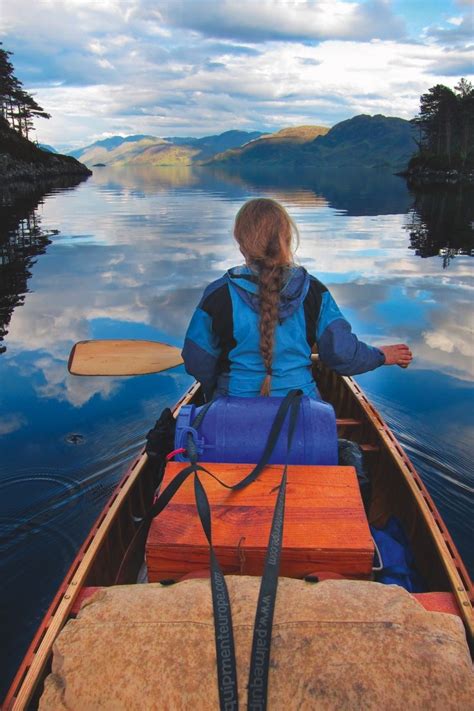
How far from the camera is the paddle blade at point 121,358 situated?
806 centimetres

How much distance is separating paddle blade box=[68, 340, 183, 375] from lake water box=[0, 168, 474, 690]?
946 millimetres

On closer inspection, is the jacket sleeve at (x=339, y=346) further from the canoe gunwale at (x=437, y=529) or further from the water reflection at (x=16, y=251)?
the water reflection at (x=16, y=251)

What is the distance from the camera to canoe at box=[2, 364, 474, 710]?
3061mm

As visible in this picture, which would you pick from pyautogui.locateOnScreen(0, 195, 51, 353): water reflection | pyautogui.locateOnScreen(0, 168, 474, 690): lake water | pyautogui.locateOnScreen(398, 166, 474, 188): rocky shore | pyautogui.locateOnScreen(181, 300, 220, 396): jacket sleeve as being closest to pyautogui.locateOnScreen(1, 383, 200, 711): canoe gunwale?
pyautogui.locateOnScreen(181, 300, 220, 396): jacket sleeve

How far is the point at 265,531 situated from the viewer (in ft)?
10.4

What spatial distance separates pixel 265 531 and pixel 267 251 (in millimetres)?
1990

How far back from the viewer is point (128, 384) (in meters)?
10.0

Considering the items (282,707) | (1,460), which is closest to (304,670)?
(282,707)

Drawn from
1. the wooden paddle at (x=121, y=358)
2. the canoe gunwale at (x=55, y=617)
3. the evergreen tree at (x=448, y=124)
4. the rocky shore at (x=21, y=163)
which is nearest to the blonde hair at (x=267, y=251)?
the canoe gunwale at (x=55, y=617)

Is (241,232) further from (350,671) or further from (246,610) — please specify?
(350,671)

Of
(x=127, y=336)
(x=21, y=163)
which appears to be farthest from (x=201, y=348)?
(x=21, y=163)

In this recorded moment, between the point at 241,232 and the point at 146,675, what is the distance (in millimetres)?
2966

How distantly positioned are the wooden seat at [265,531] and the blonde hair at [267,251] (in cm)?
100

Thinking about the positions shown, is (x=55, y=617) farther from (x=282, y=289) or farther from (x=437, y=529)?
(x=437, y=529)
